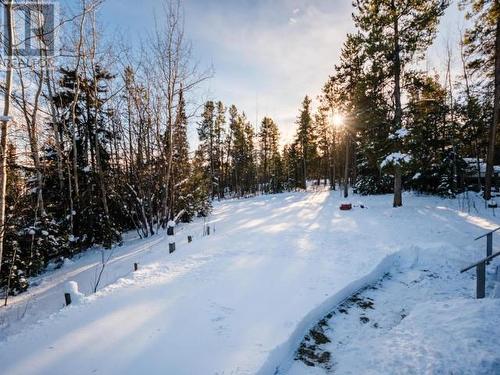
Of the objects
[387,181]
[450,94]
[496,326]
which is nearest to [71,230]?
[496,326]

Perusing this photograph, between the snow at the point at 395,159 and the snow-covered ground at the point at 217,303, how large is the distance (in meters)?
4.02

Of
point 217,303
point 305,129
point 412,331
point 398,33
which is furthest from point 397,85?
point 305,129

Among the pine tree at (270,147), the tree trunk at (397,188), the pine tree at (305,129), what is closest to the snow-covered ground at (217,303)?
the tree trunk at (397,188)

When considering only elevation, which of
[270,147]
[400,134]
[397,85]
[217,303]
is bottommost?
[217,303]

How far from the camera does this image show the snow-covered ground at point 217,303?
356 centimetres

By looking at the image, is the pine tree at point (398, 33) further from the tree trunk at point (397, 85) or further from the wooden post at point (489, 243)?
the wooden post at point (489, 243)

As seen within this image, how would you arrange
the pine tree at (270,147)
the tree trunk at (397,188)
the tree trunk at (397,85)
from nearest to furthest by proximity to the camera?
the tree trunk at (397,85), the tree trunk at (397,188), the pine tree at (270,147)

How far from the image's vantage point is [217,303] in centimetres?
504

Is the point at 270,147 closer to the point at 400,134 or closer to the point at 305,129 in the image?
the point at 305,129

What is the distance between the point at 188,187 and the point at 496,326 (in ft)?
47.3

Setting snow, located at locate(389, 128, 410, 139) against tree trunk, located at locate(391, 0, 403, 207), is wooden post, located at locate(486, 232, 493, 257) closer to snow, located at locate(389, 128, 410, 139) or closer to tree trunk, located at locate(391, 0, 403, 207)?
tree trunk, located at locate(391, 0, 403, 207)

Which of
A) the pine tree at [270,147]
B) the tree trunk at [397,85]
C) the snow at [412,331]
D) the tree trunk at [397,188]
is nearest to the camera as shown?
the snow at [412,331]

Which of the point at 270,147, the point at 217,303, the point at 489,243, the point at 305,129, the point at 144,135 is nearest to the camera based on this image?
the point at 217,303

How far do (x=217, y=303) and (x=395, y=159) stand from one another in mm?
12328
